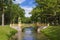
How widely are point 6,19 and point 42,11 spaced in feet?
79.3

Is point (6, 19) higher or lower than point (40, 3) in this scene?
lower

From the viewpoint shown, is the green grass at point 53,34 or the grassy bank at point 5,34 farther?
the green grass at point 53,34

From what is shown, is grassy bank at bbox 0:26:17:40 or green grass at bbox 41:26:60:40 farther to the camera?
green grass at bbox 41:26:60:40

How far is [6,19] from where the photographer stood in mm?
95125

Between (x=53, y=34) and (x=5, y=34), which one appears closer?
(x=5, y=34)

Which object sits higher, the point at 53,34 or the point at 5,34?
the point at 5,34

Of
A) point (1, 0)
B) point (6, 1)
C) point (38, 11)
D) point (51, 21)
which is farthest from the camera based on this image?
point (51, 21)

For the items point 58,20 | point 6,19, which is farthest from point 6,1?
point 6,19

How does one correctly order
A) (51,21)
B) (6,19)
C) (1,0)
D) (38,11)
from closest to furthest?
(1,0)
(38,11)
(51,21)
(6,19)

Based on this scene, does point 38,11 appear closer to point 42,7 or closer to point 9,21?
point 42,7

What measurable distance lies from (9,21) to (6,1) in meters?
34.2

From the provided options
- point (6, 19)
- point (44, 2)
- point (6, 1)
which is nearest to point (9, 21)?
point (6, 19)

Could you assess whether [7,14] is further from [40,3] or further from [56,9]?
[56,9]

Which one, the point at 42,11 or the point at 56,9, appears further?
the point at 42,11
